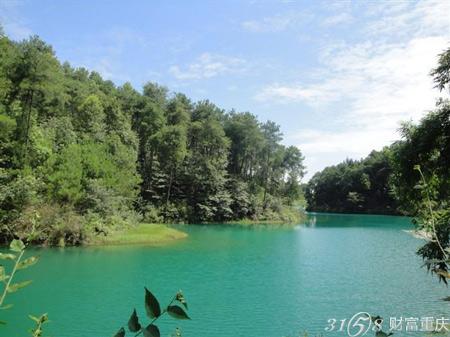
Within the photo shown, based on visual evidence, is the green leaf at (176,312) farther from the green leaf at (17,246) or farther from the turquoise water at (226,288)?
the turquoise water at (226,288)

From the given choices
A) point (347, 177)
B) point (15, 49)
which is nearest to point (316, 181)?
point (347, 177)

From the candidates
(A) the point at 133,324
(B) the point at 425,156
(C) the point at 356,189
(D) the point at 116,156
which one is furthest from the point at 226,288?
(C) the point at 356,189

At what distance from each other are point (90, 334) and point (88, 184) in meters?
16.5

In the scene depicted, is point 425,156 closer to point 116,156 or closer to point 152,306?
point 152,306

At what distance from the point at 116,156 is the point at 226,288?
18828 mm

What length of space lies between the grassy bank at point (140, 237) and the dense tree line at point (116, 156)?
733 mm

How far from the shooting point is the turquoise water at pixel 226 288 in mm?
10594

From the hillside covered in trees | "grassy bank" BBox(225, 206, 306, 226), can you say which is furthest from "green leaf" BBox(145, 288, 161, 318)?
"grassy bank" BBox(225, 206, 306, 226)

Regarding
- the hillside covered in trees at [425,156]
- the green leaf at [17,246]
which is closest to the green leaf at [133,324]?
the green leaf at [17,246]

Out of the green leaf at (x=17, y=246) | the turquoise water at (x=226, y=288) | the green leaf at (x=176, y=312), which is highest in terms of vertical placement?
the green leaf at (x=17, y=246)

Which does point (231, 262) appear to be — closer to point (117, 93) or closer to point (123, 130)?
point (123, 130)

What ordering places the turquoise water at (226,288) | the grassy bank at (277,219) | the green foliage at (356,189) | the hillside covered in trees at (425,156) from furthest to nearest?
1. the green foliage at (356,189)
2. the grassy bank at (277,219)
3. the turquoise water at (226,288)
4. the hillside covered in trees at (425,156)

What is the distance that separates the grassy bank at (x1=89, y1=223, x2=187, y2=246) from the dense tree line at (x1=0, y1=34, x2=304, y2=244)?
733mm

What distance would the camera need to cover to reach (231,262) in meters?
19.6
